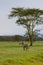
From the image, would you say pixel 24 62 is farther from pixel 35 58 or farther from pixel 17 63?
pixel 35 58

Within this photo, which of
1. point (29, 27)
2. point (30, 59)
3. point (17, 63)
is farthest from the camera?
point (29, 27)

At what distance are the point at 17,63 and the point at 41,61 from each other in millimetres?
2663

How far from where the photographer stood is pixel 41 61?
52.3 ft

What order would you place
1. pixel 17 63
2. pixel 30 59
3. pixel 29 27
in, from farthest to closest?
pixel 29 27 < pixel 30 59 < pixel 17 63

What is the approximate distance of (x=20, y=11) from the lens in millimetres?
42875

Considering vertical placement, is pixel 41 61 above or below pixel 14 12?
below

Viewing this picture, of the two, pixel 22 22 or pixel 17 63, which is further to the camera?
pixel 22 22

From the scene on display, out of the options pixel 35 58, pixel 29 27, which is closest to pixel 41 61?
pixel 35 58

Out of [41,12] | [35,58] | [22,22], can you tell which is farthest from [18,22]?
[35,58]

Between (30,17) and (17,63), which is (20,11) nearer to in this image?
(30,17)

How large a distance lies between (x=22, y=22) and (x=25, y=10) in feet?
6.34

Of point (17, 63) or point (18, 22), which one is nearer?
point (17, 63)

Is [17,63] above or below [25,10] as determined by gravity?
below

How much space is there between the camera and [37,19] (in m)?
43.5
